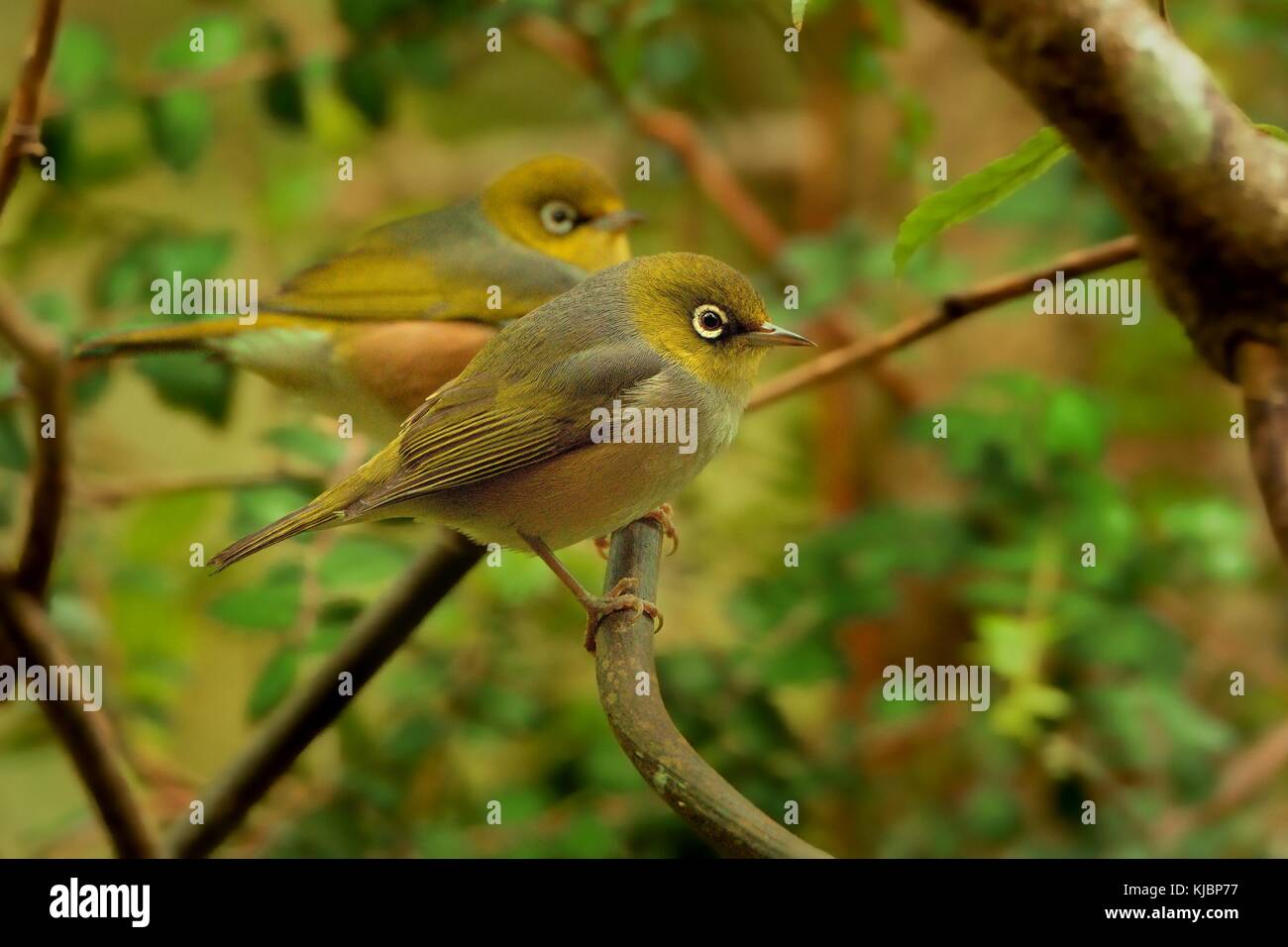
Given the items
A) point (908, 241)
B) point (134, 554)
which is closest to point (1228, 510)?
point (908, 241)

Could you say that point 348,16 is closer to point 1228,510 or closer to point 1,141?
point 1,141

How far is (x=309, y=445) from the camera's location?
1.66 m

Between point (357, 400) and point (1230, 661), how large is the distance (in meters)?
2.29

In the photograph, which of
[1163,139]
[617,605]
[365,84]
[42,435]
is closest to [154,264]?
[365,84]

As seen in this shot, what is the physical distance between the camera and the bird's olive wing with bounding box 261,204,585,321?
1.32 meters

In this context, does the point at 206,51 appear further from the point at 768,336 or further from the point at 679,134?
the point at 768,336

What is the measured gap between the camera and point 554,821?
6.83 ft

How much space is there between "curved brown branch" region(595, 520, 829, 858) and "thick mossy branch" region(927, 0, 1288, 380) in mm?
473

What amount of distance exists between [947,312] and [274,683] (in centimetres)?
91

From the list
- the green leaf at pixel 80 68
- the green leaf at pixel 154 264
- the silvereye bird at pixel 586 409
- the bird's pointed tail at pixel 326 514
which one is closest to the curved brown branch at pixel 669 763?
the silvereye bird at pixel 586 409

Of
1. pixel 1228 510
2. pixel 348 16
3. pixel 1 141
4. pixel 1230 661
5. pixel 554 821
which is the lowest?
pixel 554 821

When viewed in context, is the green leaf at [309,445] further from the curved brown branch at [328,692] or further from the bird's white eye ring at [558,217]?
the bird's white eye ring at [558,217]

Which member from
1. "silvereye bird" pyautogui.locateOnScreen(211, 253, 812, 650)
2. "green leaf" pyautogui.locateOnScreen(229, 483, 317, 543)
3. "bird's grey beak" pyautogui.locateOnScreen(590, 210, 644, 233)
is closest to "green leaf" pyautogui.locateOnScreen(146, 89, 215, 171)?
"green leaf" pyautogui.locateOnScreen(229, 483, 317, 543)

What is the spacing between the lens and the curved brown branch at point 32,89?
117 centimetres
